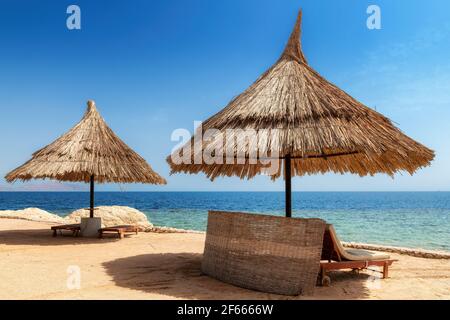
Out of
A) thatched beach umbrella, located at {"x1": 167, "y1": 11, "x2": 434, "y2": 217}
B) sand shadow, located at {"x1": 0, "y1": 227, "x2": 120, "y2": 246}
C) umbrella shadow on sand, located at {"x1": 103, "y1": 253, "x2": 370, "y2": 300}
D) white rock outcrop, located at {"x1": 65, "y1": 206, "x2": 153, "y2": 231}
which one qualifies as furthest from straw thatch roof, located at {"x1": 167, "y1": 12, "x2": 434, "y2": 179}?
white rock outcrop, located at {"x1": 65, "y1": 206, "x2": 153, "y2": 231}

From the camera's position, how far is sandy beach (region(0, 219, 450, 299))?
4.96 metres

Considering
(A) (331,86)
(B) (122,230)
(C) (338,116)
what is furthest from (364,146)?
(B) (122,230)

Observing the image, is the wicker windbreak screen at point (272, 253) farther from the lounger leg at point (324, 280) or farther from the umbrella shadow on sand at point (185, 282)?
the lounger leg at point (324, 280)

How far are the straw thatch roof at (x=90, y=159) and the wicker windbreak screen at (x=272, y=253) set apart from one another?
5.49 meters

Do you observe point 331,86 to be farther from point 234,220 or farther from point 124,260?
point 124,260

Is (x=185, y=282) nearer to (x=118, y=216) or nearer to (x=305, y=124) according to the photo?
(x=305, y=124)

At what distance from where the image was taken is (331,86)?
254 inches

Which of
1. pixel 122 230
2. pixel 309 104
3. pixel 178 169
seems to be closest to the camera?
pixel 309 104

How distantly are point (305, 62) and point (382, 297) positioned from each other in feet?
13.2

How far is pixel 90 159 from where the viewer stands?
10.2 meters

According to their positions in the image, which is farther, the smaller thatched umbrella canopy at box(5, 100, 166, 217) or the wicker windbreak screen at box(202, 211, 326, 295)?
the smaller thatched umbrella canopy at box(5, 100, 166, 217)

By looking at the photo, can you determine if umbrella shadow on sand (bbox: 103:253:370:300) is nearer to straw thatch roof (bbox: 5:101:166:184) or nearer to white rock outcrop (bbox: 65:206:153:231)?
straw thatch roof (bbox: 5:101:166:184)

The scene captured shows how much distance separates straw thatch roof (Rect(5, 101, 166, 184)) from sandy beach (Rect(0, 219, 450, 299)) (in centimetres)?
177

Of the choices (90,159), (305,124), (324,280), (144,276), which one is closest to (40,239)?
(90,159)
